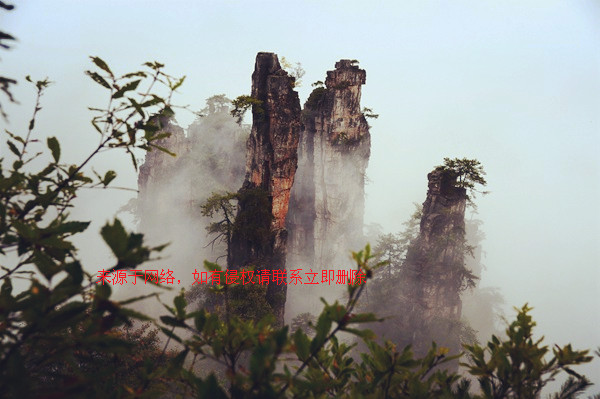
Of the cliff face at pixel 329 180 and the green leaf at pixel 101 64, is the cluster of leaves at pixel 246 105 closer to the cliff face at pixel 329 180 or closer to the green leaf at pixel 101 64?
the cliff face at pixel 329 180

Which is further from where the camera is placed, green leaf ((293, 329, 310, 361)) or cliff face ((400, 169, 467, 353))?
cliff face ((400, 169, 467, 353))

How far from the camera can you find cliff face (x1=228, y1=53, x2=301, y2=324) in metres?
15.9

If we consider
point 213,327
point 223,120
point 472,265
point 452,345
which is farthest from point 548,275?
point 213,327

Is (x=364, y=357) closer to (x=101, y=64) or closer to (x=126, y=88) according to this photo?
(x=126, y=88)

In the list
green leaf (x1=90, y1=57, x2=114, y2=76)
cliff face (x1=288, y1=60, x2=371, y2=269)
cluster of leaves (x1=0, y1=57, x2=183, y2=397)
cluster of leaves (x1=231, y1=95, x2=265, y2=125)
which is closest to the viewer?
cluster of leaves (x1=0, y1=57, x2=183, y2=397)

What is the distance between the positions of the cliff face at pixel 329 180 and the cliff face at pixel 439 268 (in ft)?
19.3

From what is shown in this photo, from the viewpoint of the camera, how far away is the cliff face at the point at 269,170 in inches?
625

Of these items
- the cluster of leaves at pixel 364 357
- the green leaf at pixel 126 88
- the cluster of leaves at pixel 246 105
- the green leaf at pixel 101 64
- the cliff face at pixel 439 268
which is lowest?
the cluster of leaves at pixel 364 357

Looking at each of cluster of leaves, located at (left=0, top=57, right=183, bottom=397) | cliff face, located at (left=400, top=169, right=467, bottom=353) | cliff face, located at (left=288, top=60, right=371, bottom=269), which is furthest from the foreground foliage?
cliff face, located at (left=288, top=60, right=371, bottom=269)

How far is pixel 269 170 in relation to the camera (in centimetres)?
1678

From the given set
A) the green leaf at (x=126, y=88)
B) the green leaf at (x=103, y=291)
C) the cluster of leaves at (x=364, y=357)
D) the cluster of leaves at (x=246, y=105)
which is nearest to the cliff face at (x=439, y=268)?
the cluster of leaves at (x=246, y=105)

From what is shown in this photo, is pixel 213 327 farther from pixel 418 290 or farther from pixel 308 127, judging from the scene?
pixel 308 127

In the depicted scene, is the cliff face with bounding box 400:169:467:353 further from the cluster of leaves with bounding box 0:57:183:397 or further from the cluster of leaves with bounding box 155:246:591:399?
the cluster of leaves with bounding box 0:57:183:397

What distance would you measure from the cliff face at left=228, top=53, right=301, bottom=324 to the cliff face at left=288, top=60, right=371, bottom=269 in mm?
6325
